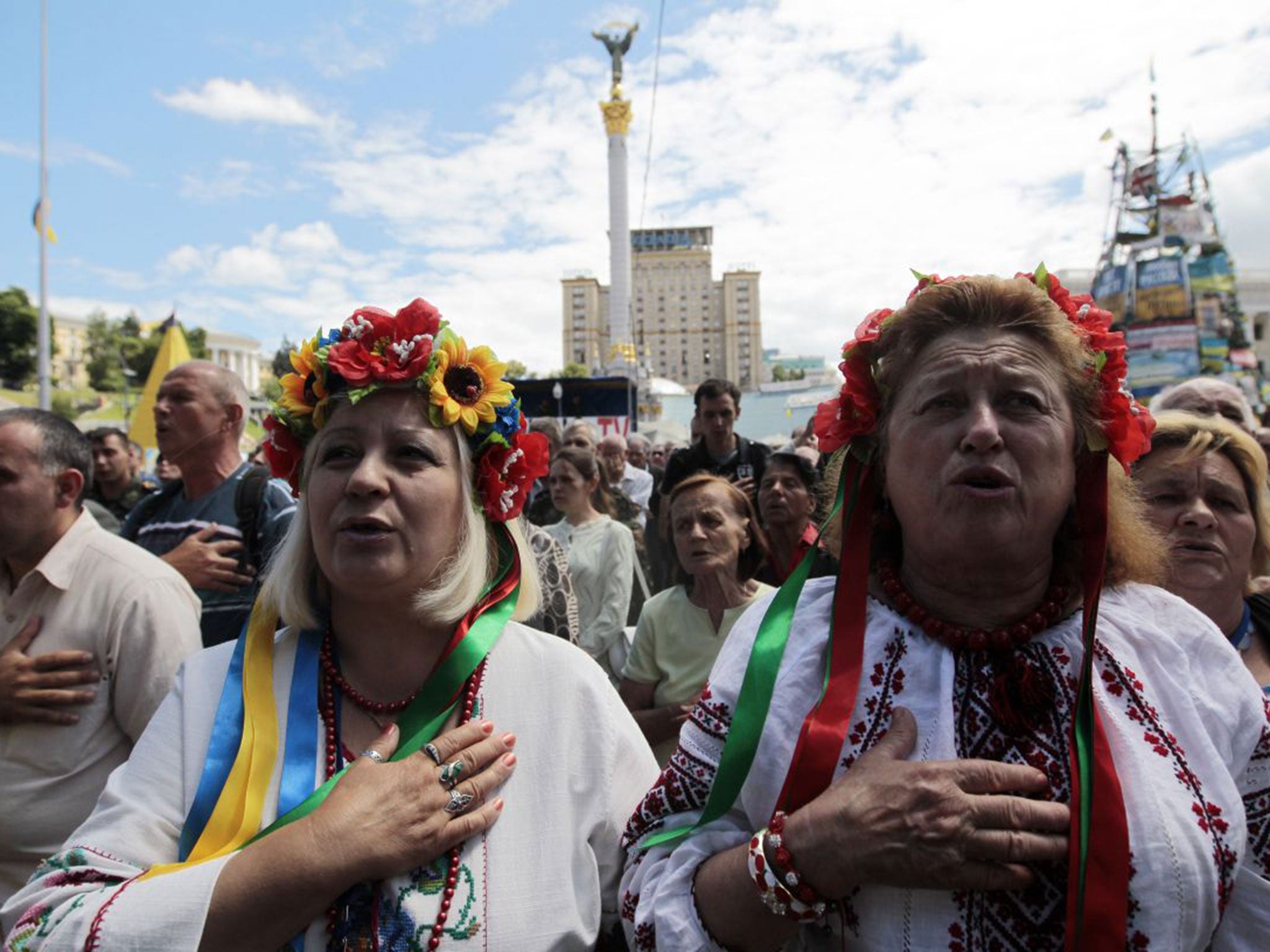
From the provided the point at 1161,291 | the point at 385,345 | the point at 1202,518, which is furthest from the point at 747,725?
the point at 1161,291

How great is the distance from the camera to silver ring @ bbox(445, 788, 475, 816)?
1719 mm

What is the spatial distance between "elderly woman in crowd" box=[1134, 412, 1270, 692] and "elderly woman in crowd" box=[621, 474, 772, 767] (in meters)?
1.63

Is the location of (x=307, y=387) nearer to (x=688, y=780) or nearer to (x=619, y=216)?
(x=688, y=780)

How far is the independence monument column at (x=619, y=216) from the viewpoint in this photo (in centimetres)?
5319

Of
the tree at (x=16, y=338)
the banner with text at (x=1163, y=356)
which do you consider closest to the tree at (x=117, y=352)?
the tree at (x=16, y=338)

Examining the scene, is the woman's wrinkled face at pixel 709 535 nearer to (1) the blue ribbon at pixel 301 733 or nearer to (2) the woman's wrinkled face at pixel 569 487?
(2) the woman's wrinkled face at pixel 569 487

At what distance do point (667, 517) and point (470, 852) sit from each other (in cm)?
236

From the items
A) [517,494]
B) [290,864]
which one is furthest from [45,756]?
[517,494]

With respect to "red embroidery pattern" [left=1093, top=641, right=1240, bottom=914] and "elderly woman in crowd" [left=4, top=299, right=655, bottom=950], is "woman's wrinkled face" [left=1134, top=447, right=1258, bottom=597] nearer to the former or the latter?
"red embroidery pattern" [left=1093, top=641, right=1240, bottom=914]

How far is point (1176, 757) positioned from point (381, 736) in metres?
1.52

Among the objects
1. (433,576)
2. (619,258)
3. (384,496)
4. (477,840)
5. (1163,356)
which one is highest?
(619,258)

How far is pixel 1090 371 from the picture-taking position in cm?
169

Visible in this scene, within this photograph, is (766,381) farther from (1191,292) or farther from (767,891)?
(767,891)

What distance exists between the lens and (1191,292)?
36.1 m
